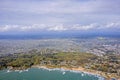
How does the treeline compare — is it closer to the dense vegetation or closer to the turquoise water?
the dense vegetation

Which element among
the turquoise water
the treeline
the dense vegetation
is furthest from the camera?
the treeline

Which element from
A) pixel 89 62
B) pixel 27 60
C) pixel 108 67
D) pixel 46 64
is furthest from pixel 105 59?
pixel 27 60

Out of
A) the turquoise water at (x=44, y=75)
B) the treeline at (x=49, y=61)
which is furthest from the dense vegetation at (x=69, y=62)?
the turquoise water at (x=44, y=75)

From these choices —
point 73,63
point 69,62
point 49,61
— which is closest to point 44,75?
point 73,63

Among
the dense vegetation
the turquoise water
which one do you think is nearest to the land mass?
the dense vegetation

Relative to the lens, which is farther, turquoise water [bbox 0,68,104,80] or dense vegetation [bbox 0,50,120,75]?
dense vegetation [bbox 0,50,120,75]

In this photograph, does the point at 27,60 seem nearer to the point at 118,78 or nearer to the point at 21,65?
the point at 21,65

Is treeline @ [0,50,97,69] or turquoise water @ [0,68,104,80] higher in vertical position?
treeline @ [0,50,97,69]

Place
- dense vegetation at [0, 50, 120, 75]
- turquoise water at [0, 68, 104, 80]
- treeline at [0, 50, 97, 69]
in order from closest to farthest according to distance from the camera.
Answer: turquoise water at [0, 68, 104, 80], dense vegetation at [0, 50, 120, 75], treeline at [0, 50, 97, 69]

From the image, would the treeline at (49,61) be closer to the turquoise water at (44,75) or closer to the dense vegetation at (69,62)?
the dense vegetation at (69,62)
